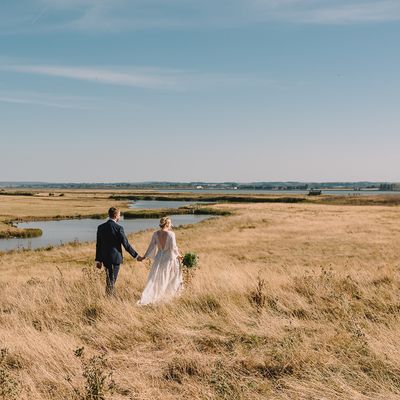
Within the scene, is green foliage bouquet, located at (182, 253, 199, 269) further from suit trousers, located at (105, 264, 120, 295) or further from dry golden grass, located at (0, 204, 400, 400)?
suit trousers, located at (105, 264, 120, 295)

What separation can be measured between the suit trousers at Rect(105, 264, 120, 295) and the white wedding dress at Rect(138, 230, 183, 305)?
29.3 inches

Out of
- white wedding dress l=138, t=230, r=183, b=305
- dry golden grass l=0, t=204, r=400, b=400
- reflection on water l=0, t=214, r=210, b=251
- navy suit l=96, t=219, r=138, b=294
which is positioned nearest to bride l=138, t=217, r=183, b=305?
white wedding dress l=138, t=230, r=183, b=305

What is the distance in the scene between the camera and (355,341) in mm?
6414

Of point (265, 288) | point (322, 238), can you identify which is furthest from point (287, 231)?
point (265, 288)

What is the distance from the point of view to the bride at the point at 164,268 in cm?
998

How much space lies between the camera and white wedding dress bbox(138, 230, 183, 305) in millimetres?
9891

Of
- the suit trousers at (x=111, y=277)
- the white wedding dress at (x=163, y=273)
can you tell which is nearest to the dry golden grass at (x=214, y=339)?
the suit trousers at (x=111, y=277)

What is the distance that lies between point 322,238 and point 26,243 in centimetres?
2691

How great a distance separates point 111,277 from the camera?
10242mm

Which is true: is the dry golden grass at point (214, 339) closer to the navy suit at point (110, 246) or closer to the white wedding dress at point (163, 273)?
the white wedding dress at point (163, 273)

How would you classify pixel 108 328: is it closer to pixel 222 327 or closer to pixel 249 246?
pixel 222 327

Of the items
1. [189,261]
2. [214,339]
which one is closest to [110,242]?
[189,261]

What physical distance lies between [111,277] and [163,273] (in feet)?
3.81

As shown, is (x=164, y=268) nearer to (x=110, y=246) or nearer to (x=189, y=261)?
(x=189, y=261)
